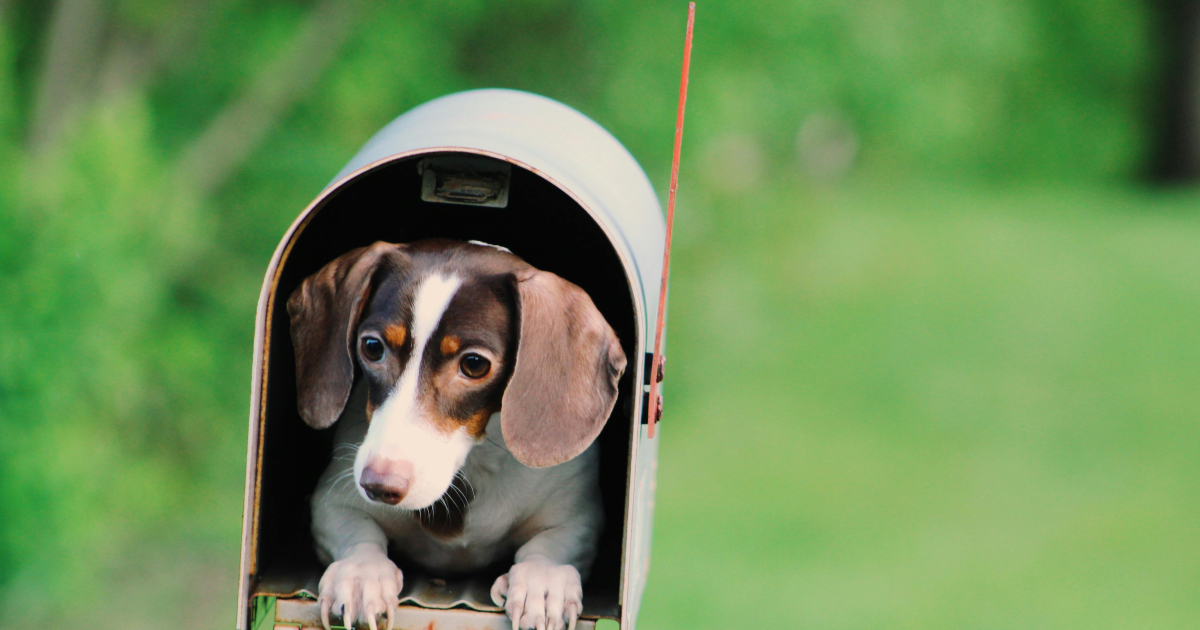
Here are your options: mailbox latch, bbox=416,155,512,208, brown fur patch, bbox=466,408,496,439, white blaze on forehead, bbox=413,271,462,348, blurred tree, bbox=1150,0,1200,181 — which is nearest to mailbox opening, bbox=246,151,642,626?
mailbox latch, bbox=416,155,512,208

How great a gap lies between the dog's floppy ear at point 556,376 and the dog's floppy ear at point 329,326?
346mm

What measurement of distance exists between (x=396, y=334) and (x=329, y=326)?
18 centimetres

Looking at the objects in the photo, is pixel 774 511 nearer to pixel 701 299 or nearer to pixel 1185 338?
pixel 701 299

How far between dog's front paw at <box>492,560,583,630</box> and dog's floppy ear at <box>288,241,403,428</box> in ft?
1.78

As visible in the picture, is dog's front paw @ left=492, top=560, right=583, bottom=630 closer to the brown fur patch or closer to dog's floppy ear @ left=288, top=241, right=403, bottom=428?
the brown fur patch

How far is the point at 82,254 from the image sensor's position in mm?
5469

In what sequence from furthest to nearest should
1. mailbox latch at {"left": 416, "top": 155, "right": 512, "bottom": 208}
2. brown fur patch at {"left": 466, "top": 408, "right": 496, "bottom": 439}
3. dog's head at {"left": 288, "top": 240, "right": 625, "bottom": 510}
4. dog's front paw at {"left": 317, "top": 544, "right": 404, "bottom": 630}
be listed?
mailbox latch at {"left": 416, "top": 155, "right": 512, "bottom": 208}, brown fur patch at {"left": 466, "top": 408, "right": 496, "bottom": 439}, dog's head at {"left": 288, "top": 240, "right": 625, "bottom": 510}, dog's front paw at {"left": 317, "top": 544, "right": 404, "bottom": 630}

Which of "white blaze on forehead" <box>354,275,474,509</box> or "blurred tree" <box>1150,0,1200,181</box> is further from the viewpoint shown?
"blurred tree" <box>1150,0,1200,181</box>

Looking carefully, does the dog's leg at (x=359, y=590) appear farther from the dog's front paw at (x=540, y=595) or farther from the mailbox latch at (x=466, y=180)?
the mailbox latch at (x=466, y=180)

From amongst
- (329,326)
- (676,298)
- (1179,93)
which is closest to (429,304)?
(329,326)

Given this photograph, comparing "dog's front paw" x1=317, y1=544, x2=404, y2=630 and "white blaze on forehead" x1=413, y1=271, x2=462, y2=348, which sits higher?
"white blaze on forehead" x1=413, y1=271, x2=462, y2=348

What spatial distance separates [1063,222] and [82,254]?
12.0m

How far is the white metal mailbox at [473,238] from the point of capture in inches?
93.6

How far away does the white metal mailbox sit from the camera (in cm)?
238
